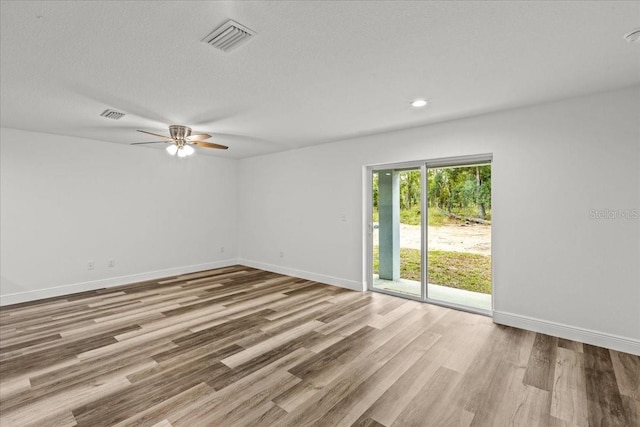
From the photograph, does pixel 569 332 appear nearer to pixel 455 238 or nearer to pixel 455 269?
pixel 455 269

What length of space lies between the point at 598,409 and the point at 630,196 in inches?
79.0

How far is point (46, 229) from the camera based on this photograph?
4.50 m

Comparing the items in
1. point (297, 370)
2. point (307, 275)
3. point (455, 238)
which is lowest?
point (297, 370)

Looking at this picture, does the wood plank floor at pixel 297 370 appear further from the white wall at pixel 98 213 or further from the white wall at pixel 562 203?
the white wall at pixel 98 213

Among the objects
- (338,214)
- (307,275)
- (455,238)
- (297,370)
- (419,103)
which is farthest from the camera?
(307,275)

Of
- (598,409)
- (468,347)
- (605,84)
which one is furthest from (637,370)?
(605,84)

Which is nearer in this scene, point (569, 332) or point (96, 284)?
point (569, 332)

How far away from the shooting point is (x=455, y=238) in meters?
4.12

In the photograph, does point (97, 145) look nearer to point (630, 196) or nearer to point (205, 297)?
point (205, 297)

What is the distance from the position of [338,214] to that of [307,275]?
137 centimetres

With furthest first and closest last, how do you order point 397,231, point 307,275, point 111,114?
point 307,275
point 397,231
point 111,114

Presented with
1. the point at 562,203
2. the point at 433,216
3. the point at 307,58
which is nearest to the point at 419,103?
the point at 307,58

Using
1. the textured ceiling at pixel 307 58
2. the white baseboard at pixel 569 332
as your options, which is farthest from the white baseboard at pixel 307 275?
the textured ceiling at pixel 307 58

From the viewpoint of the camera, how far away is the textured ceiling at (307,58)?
172cm
